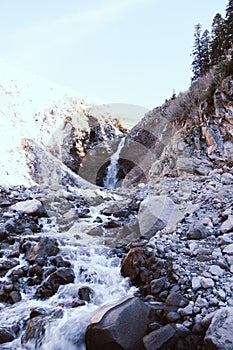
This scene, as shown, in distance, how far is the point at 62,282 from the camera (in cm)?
531

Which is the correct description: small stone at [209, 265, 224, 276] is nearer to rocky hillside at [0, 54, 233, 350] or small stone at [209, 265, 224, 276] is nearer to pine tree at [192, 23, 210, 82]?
rocky hillside at [0, 54, 233, 350]

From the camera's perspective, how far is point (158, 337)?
3695mm

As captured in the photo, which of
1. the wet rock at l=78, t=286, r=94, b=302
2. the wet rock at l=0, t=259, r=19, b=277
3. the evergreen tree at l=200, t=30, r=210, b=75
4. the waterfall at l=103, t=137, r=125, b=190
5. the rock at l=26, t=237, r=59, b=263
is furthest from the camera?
the evergreen tree at l=200, t=30, r=210, b=75

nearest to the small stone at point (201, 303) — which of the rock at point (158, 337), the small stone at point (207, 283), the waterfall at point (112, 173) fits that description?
the small stone at point (207, 283)

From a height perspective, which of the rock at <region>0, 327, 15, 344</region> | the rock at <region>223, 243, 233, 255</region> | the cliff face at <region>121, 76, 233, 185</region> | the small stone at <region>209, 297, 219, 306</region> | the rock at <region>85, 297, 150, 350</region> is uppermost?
the cliff face at <region>121, 76, 233, 185</region>

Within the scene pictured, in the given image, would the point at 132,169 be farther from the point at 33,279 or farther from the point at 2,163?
the point at 33,279

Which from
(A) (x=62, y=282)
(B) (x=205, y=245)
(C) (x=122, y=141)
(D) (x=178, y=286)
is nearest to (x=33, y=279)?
(A) (x=62, y=282)

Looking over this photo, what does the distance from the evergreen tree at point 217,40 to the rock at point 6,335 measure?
20.4 m

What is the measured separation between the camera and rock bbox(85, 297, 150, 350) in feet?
12.0

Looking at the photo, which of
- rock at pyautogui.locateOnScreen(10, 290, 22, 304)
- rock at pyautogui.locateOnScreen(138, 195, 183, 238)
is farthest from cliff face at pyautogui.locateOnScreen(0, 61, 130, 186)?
rock at pyautogui.locateOnScreen(10, 290, 22, 304)

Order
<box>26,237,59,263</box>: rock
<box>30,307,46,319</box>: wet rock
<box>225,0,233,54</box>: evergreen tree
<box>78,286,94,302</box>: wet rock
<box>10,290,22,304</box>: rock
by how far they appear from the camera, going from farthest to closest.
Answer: <box>225,0,233,54</box>: evergreen tree, <box>26,237,59,263</box>: rock, <box>10,290,22,304</box>: rock, <box>78,286,94,302</box>: wet rock, <box>30,307,46,319</box>: wet rock

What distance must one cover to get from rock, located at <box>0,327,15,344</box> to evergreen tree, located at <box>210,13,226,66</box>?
20.4 metres

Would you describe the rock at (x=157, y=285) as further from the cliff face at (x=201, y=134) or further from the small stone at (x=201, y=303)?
the cliff face at (x=201, y=134)

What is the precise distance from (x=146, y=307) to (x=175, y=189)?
5847mm
